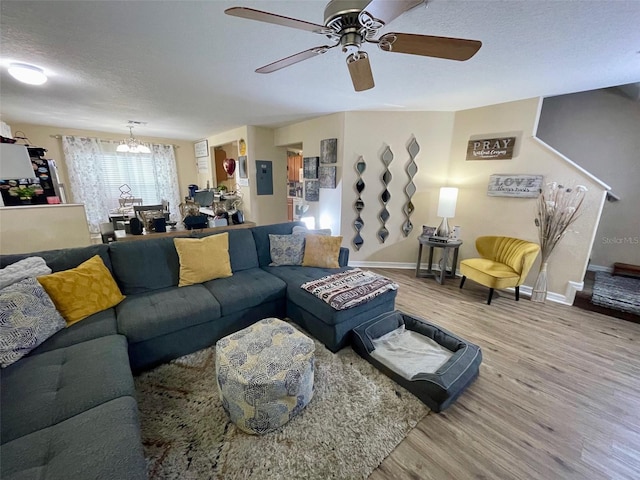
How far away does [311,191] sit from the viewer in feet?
14.6

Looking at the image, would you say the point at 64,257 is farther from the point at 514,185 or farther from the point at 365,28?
the point at 514,185

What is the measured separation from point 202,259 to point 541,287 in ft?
12.7

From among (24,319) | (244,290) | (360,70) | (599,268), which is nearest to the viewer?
(24,319)

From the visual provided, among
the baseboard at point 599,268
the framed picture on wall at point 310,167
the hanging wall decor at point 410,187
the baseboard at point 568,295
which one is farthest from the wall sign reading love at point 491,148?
the framed picture on wall at point 310,167

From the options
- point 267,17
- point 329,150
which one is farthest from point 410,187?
point 267,17

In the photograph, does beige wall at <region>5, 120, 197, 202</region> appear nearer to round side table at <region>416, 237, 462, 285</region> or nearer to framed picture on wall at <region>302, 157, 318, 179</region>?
framed picture on wall at <region>302, 157, 318, 179</region>

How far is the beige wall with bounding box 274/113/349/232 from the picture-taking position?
12.6ft

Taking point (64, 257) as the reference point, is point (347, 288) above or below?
below

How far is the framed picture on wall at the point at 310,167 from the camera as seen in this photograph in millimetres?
4293

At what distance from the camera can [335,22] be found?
1147 mm

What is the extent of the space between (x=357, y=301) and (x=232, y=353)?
1.02m

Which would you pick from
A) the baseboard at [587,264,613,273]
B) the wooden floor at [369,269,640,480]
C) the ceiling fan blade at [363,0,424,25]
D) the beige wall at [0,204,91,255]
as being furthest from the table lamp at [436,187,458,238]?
the beige wall at [0,204,91,255]

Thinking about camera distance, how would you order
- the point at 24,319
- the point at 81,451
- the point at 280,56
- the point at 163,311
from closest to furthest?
1. the point at 81,451
2. the point at 24,319
3. the point at 163,311
4. the point at 280,56

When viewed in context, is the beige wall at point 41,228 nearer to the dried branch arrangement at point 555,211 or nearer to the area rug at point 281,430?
the area rug at point 281,430
